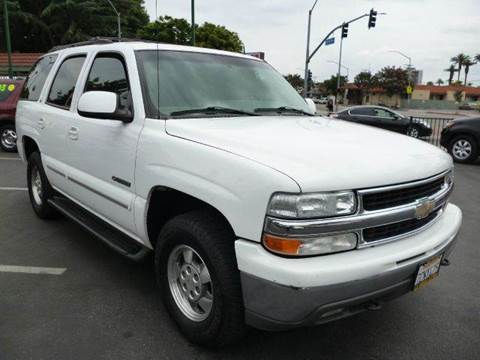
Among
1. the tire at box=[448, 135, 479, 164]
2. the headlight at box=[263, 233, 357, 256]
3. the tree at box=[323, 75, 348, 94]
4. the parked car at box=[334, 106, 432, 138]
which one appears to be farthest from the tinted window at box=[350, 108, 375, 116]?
the tree at box=[323, 75, 348, 94]

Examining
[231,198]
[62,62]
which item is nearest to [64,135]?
[62,62]

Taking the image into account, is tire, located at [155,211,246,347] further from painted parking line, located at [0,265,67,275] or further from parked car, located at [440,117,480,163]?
parked car, located at [440,117,480,163]

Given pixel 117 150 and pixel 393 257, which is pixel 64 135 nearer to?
pixel 117 150

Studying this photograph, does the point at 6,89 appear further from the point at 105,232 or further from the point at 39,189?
the point at 105,232

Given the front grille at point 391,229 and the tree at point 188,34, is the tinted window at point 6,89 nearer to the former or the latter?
the front grille at point 391,229

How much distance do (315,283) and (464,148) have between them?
1079 cm

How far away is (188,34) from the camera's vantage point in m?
36.2

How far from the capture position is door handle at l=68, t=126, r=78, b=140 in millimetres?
3841

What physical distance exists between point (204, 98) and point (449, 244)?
1.96 meters

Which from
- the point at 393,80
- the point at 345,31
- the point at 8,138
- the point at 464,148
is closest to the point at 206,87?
the point at 8,138

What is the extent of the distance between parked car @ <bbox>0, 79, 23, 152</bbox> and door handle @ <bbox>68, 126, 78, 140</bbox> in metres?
7.62

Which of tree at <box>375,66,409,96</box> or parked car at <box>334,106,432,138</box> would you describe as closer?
parked car at <box>334,106,432,138</box>

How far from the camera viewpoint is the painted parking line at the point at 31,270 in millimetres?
3850

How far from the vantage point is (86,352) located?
107 inches
